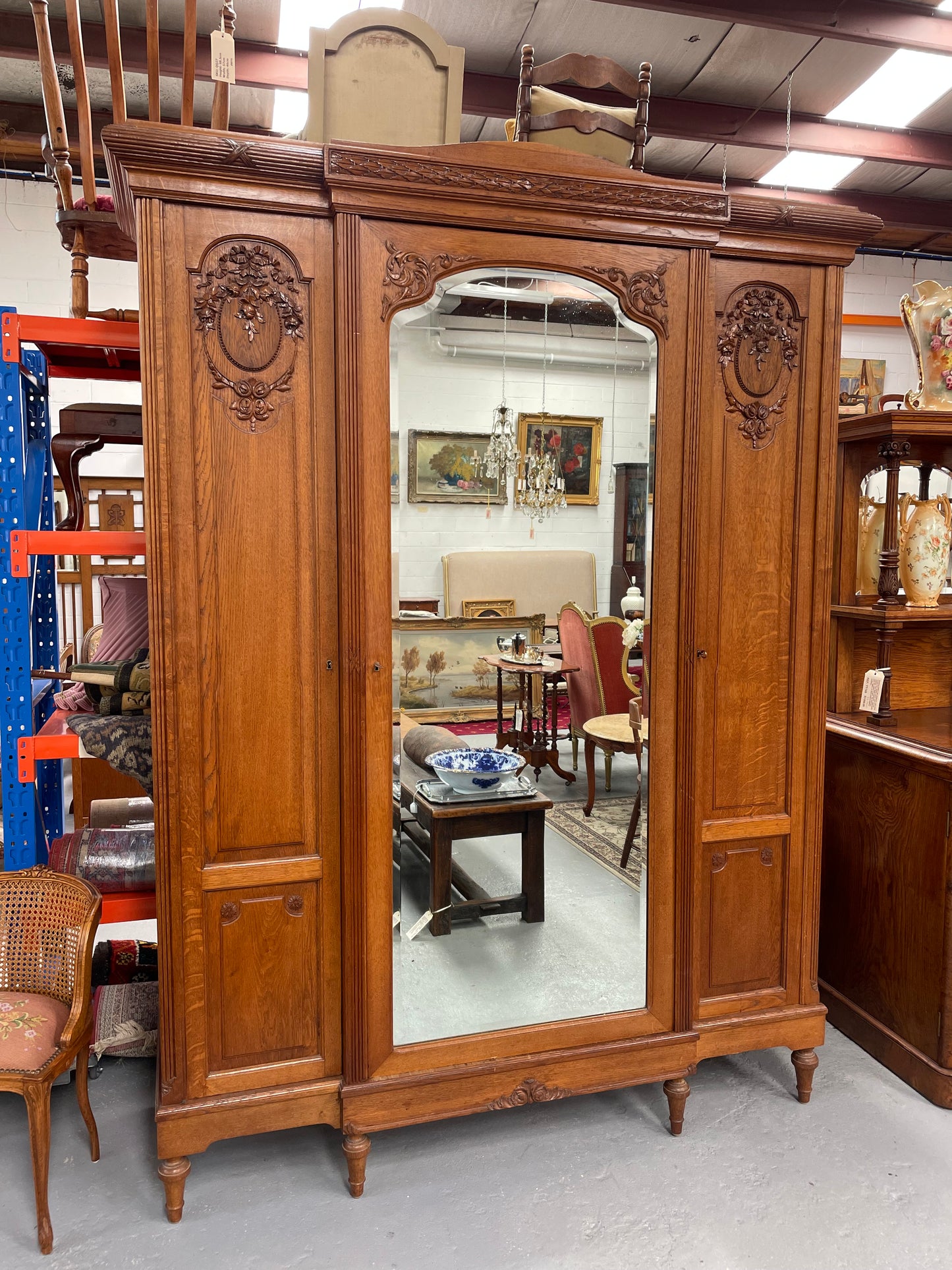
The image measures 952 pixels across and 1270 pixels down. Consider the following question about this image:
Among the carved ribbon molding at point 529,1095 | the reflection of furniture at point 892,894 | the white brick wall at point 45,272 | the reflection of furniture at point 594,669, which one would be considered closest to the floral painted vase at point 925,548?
the reflection of furniture at point 892,894

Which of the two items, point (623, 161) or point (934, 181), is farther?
point (934, 181)

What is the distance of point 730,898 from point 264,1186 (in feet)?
4.35

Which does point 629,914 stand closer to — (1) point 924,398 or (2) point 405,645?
(2) point 405,645

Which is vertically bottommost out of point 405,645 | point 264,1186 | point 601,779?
point 264,1186

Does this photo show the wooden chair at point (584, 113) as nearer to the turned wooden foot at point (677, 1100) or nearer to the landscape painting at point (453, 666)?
the landscape painting at point (453, 666)

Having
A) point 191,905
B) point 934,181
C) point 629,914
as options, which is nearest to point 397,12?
point 191,905

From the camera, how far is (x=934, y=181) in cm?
597

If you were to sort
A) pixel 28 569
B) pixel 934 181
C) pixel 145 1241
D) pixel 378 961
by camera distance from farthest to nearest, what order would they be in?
pixel 934 181 → pixel 28 569 → pixel 378 961 → pixel 145 1241

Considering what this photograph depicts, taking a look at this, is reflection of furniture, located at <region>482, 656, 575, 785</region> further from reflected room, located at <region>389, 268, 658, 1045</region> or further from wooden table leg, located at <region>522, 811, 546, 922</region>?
wooden table leg, located at <region>522, 811, 546, 922</region>

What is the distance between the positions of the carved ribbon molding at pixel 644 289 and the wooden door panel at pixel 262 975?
153cm

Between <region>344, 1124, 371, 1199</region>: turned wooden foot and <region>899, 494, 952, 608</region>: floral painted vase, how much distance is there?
2.15 meters

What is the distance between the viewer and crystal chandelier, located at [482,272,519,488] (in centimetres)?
216

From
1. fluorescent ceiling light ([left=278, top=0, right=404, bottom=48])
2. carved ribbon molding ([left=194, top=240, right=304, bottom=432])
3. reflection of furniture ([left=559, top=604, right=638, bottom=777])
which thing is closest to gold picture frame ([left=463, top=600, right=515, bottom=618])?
reflection of furniture ([left=559, top=604, right=638, bottom=777])

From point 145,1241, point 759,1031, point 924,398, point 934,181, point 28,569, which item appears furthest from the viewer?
point 934,181
